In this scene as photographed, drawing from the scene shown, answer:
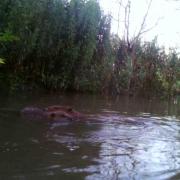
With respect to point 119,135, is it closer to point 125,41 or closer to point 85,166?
point 85,166

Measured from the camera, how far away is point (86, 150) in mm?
4672

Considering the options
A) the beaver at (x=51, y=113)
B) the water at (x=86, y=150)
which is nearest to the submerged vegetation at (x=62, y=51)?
the beaver at (x=51, y=113)

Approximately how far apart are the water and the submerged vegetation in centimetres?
478

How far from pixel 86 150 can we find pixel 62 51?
29.7ft

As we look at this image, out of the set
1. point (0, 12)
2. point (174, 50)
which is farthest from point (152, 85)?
point (0, 12)

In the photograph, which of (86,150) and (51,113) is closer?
(86,150)

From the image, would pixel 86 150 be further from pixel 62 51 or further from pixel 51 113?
pixel 62 51

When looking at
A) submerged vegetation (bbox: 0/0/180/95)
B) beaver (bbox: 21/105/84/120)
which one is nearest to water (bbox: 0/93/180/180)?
beaver (bbox: 21/105/84/120)

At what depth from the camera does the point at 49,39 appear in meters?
12.8

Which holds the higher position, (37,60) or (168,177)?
(37,60)

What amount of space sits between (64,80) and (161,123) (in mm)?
6110

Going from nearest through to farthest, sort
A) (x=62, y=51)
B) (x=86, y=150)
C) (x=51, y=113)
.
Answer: (x=86, y=150) → (x=51, y=113) → (x=62, y=51)

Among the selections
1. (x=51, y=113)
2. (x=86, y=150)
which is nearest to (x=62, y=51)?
(x=51, y=113)

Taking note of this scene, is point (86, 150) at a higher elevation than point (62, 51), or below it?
below
